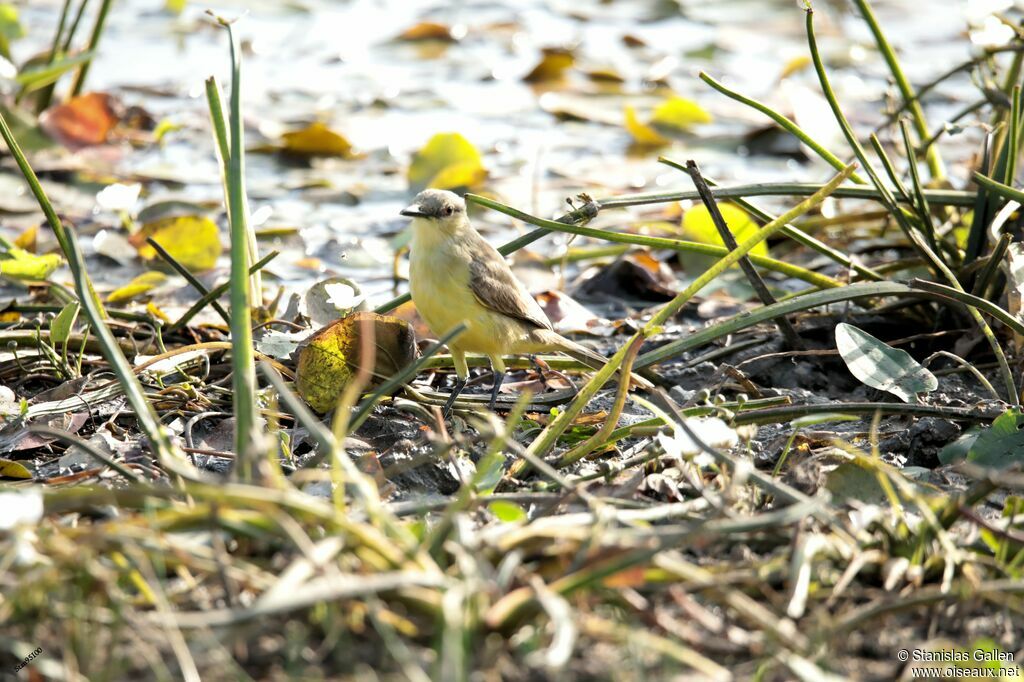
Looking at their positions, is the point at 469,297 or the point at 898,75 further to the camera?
the point at 898,75

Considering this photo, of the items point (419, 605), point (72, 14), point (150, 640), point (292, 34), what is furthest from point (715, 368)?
point (72, 14)

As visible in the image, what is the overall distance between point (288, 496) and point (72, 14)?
892 cm

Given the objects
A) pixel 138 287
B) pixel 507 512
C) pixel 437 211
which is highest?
pixel 437 211

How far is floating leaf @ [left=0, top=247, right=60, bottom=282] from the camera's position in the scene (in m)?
4.35

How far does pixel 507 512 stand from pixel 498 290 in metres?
1.50

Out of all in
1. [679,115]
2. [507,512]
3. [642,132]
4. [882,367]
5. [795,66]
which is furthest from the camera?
[795,66]

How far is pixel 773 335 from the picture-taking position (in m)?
4.37

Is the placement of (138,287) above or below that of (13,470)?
below

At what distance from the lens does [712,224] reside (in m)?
5.41

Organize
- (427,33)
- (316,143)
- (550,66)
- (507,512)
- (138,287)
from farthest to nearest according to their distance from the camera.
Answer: (427,33) → (550,66) → (316,143) → (138,287) → (507,512)

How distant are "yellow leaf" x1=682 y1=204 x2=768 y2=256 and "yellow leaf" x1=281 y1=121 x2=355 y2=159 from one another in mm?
2702

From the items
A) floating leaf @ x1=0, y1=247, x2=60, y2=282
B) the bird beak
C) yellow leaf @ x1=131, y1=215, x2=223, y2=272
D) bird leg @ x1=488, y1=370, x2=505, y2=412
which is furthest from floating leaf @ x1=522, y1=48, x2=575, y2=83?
floating leaf @ x1=0, y1=247, x2=60, y2=282

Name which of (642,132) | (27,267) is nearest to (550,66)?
(642,132)

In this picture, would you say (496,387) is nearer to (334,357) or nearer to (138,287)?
(334,357)
